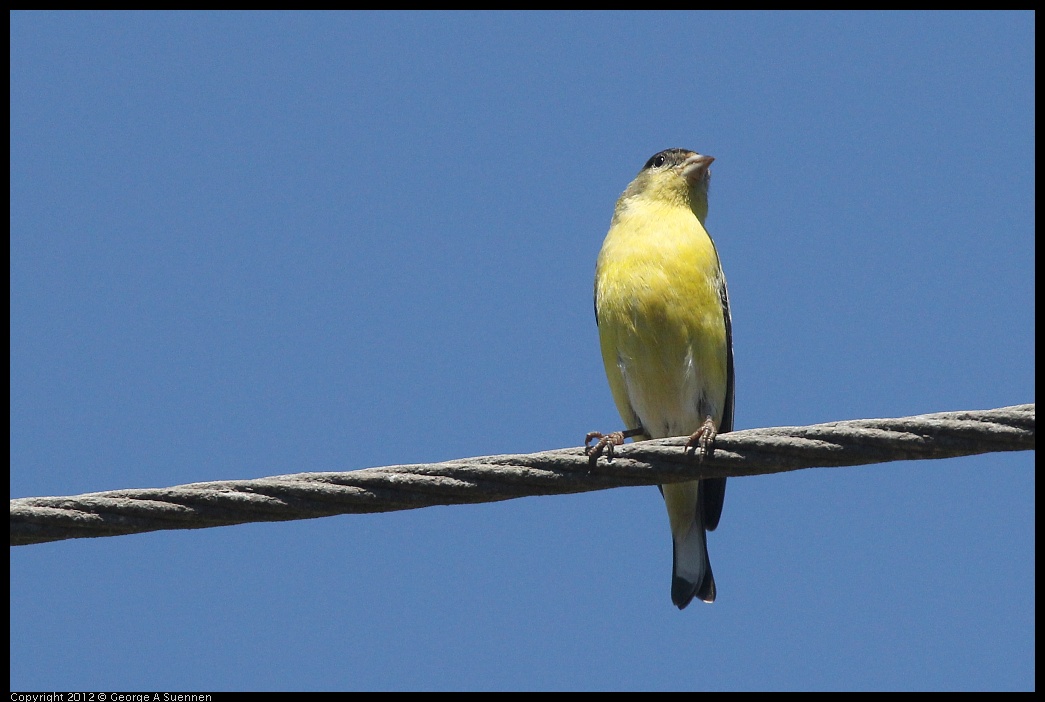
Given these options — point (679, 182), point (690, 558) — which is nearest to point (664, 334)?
point (690, 558)

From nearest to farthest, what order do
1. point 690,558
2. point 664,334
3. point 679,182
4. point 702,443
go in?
point 702,443
point 664,334
point 690,558
point 679,182

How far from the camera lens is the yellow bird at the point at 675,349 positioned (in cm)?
645

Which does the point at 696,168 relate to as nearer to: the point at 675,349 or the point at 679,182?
the point at 679,182

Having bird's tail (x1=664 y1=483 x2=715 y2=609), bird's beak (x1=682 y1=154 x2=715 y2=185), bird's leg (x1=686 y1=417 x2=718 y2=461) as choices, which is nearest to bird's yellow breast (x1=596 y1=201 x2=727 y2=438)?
bird's tail (x1=664 y1=483 x2=715 y2=609)

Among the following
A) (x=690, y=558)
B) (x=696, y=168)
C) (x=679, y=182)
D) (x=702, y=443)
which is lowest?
(x=690, y=558)

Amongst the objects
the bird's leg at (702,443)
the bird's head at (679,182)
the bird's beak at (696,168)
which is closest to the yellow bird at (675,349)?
the bird's head at (679,182)

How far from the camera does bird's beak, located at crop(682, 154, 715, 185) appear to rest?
7.88m

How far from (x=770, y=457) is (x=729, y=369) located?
2.48 m

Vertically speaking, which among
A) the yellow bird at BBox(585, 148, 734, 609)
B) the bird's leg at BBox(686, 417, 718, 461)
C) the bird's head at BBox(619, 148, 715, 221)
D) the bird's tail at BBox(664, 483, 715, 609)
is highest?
the bird's head at BBox(619, 148, 715, 221)

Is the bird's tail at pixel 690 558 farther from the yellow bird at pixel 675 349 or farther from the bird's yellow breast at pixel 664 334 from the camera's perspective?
the bird's yellow breast at pixel 664 334

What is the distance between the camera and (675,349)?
6441mm

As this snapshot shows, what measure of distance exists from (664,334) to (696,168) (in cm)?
192

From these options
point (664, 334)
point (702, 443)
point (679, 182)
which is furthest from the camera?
point (679, 182)

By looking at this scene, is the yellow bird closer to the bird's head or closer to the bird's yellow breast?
the bird's yellow breast
